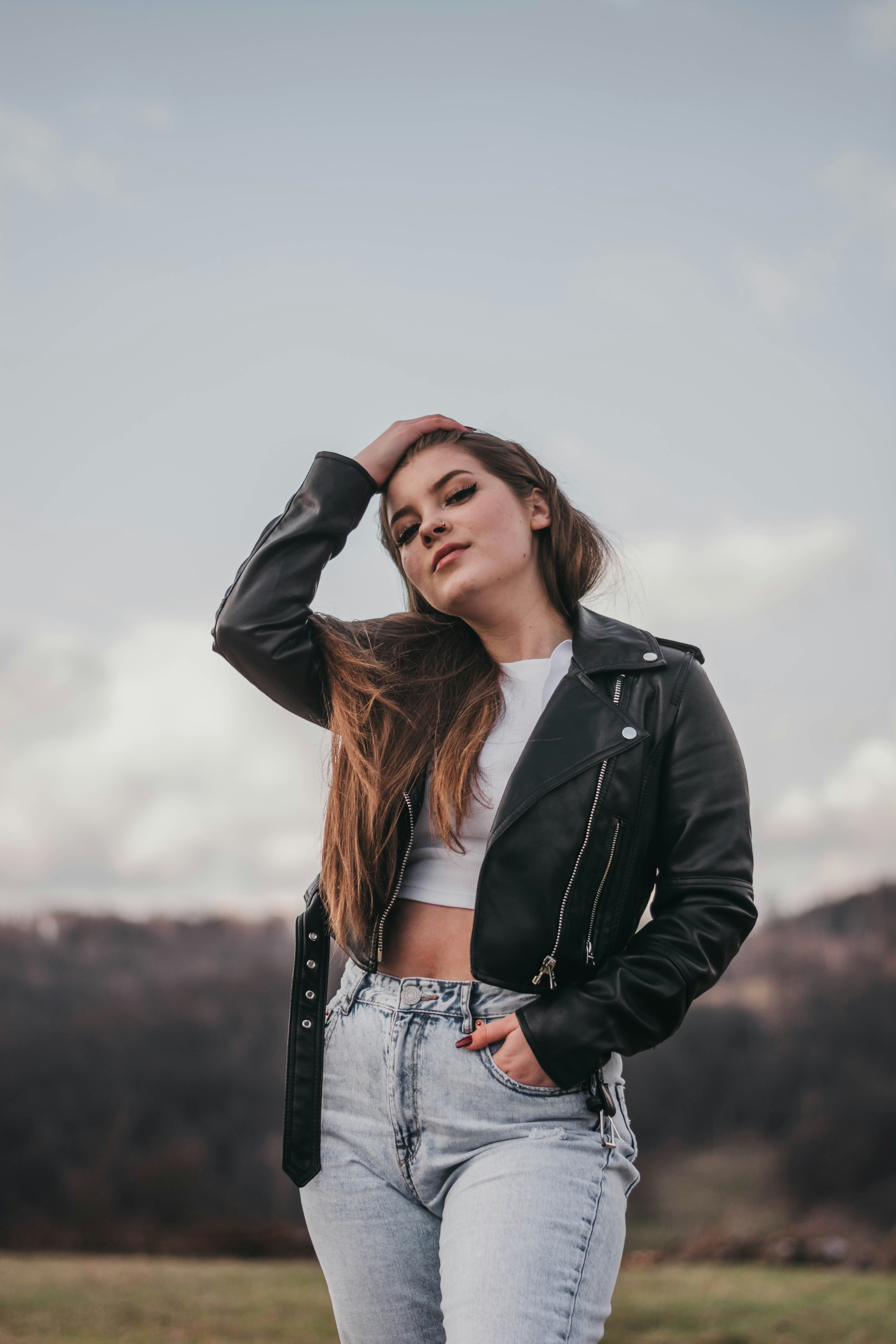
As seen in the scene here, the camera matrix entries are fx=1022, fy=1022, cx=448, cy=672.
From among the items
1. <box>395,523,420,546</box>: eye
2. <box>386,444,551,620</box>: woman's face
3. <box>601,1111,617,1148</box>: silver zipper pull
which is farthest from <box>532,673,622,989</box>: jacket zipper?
<box>395,523,420,546</box>: eye

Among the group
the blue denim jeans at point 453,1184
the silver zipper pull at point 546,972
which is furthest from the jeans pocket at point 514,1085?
the silver zipper pull at point 546,972

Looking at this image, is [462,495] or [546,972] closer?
[546,972]

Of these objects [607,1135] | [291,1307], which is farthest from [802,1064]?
[607,1135]

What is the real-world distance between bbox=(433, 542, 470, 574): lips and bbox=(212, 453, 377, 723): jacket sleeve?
11.0 inches

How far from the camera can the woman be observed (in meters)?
1.90

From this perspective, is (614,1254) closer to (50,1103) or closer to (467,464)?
(467,464)

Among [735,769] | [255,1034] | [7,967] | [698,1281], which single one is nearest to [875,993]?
[698,1281]

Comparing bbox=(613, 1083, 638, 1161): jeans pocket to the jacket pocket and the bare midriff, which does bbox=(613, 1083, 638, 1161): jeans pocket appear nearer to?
the jacket pocket

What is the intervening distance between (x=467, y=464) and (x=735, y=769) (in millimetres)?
999

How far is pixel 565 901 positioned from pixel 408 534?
1047 mm

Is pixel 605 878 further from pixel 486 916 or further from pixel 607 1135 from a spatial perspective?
pixel 607 1135

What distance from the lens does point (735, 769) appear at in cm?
216

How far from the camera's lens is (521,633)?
253 centimetres

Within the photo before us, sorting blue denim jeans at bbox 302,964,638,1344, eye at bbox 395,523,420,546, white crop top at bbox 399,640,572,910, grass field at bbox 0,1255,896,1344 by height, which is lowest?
grass field at bbox 0,1255,896,1344
